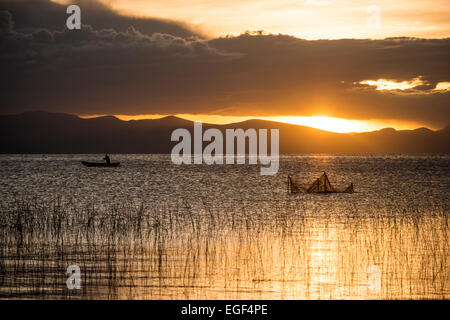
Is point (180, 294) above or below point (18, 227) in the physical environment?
below

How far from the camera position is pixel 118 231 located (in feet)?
84.6

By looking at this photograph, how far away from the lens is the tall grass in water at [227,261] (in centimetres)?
1611

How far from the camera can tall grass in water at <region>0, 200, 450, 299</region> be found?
1611 centimetres

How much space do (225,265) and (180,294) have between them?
3.95m

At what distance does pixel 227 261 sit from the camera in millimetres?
20094

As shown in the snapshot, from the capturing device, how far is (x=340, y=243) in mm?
24312

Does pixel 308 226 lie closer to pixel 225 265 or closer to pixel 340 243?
pixel 340 243

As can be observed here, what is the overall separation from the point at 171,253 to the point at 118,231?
515 cm
